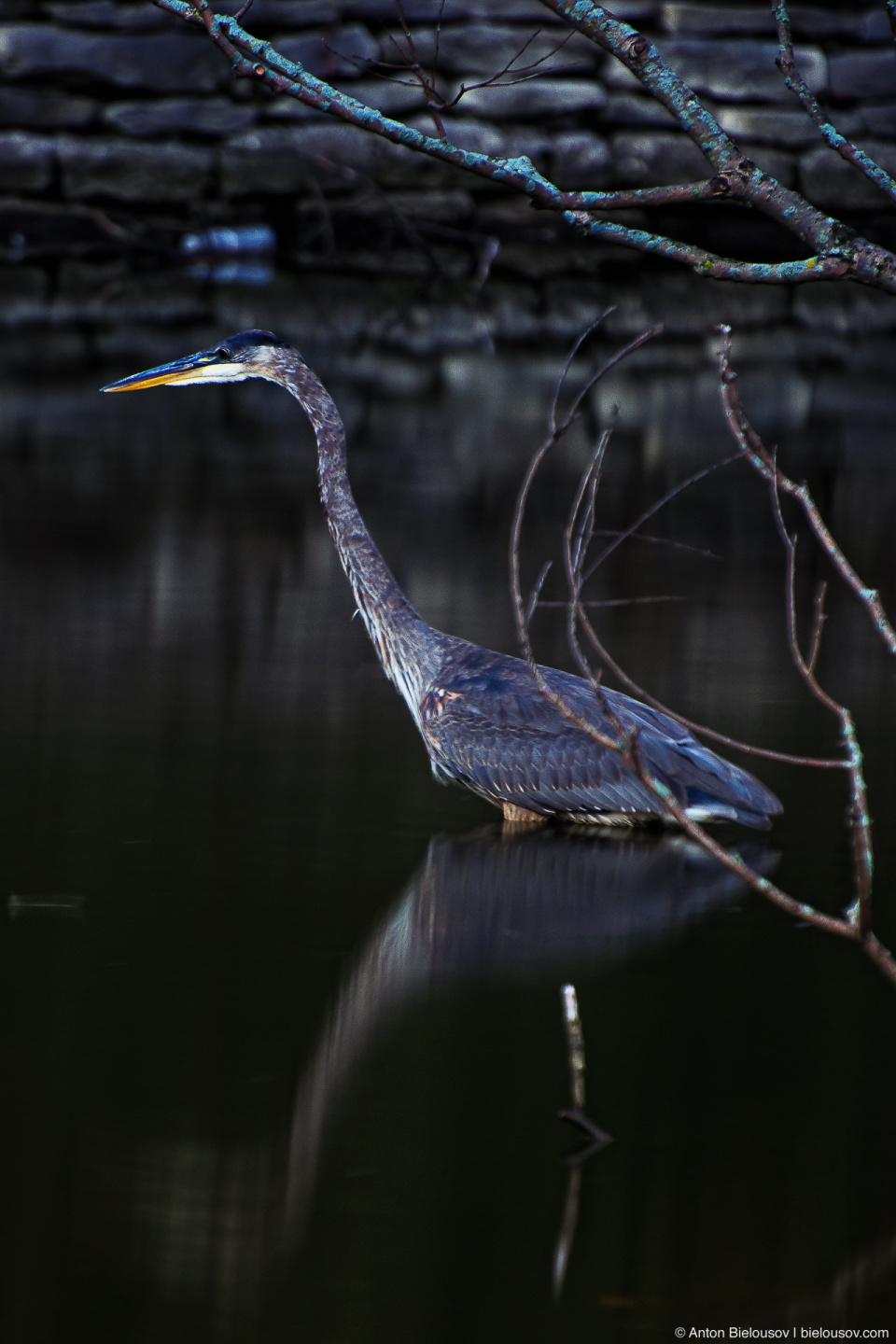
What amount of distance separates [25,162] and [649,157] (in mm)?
6404

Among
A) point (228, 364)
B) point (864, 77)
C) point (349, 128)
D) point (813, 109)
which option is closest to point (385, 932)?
point (813, 109)

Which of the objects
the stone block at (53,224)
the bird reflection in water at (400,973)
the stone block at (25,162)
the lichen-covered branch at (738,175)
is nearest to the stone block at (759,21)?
the stone block at (53,224)

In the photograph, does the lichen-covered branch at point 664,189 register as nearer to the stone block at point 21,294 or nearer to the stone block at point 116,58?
the stone block at point 21,294

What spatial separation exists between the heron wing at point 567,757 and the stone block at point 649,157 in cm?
1527

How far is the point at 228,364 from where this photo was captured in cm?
643

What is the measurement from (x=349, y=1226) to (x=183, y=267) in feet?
56.6

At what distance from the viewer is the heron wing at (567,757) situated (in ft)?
16.4

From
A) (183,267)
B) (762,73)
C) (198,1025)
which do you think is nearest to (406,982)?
(198,1025)

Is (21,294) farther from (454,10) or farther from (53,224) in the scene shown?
(454,10)

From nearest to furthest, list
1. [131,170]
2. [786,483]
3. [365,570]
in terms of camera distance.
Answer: [786,483]
[365,570]
[131,170]

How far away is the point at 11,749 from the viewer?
17.9 ft

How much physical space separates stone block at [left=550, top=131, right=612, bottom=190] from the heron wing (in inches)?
593

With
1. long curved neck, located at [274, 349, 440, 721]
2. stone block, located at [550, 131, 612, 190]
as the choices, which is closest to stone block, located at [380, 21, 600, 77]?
stone block, located at [550, 131, 612, 190]

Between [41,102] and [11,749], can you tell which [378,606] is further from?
[41,102]
